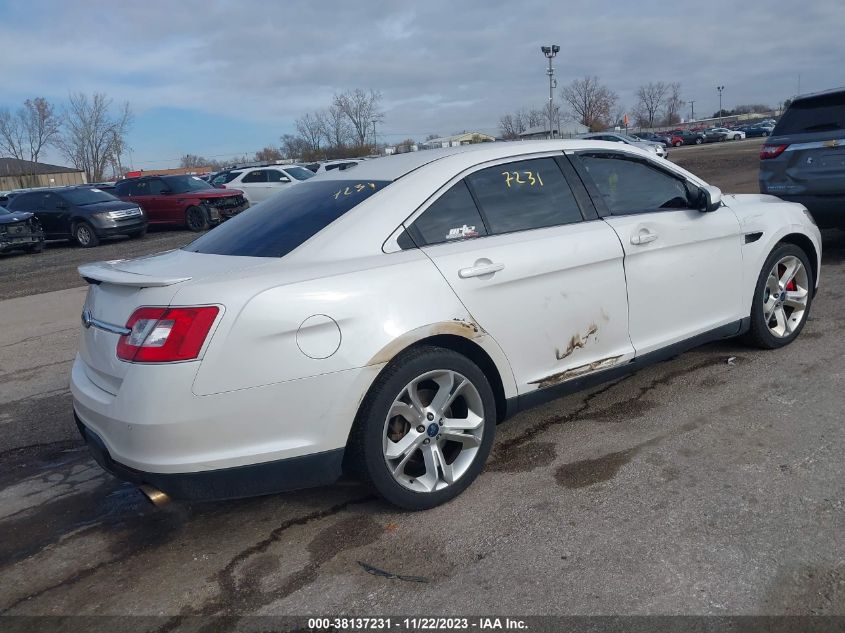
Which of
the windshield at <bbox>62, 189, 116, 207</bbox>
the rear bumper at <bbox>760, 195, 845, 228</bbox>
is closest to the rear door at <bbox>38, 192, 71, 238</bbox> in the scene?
the windshield at <bbox>62, 189, 116, 207</bbox>

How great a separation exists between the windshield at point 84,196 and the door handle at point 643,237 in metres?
18.0

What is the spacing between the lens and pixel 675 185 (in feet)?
15.3

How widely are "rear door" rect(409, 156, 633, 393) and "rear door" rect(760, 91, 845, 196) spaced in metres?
4.77

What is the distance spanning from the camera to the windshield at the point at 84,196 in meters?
19.0

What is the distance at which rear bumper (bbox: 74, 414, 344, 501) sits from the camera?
296cm

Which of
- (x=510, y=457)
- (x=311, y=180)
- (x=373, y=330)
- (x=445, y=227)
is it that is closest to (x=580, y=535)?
(x=510, y=457)

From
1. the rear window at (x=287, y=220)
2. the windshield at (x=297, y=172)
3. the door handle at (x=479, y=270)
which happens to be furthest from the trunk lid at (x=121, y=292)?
the windshield at (x=297, y=172)

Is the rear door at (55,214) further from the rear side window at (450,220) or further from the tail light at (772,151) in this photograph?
the rear side window at (450,220)

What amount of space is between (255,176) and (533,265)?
21.0 m

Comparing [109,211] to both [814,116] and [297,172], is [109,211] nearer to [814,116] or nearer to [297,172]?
[297,172]

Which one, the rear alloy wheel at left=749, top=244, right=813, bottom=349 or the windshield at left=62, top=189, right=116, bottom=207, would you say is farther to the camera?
the windshield at left=62, top=189, right=116, bottom=207

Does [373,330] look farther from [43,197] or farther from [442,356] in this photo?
[43,197]

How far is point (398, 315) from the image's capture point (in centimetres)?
323

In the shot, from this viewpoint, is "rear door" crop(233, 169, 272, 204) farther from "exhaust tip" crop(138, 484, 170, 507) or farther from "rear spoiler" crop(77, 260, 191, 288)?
"exhaust tip" crop(138, 484, 170, 507)
